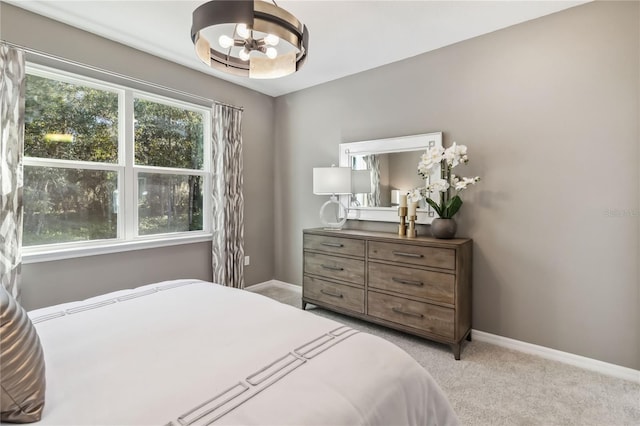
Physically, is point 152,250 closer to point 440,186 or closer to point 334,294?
point 334,294

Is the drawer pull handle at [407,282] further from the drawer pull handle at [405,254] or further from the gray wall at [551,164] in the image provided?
the gray wall at [551,164]

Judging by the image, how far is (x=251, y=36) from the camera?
174 cm

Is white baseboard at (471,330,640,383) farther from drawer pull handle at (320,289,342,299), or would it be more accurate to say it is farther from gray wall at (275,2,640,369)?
drawer pull handle at (320,289,342,299)

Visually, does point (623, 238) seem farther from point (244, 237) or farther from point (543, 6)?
point (244, 237)

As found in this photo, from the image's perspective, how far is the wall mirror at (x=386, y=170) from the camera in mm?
3031

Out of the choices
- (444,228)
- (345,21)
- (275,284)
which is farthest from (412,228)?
(275,284)

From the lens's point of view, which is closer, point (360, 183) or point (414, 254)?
point (414, 254)

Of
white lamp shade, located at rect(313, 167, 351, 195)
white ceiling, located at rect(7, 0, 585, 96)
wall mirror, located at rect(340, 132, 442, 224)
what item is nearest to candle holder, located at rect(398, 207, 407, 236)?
wall mirror, located at rect(340, 132, 442, 224)

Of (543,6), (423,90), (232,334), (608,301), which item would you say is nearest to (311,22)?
(423,90)

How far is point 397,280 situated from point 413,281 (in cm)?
15

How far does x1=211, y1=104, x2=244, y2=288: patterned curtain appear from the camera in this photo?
3.60 meters

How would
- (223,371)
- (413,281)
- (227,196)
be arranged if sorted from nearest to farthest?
(223,371) → (413,281) → (227,196)

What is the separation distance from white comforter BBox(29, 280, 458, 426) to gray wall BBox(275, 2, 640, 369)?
181 centimetres

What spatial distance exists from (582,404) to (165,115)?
4159 millimetres
